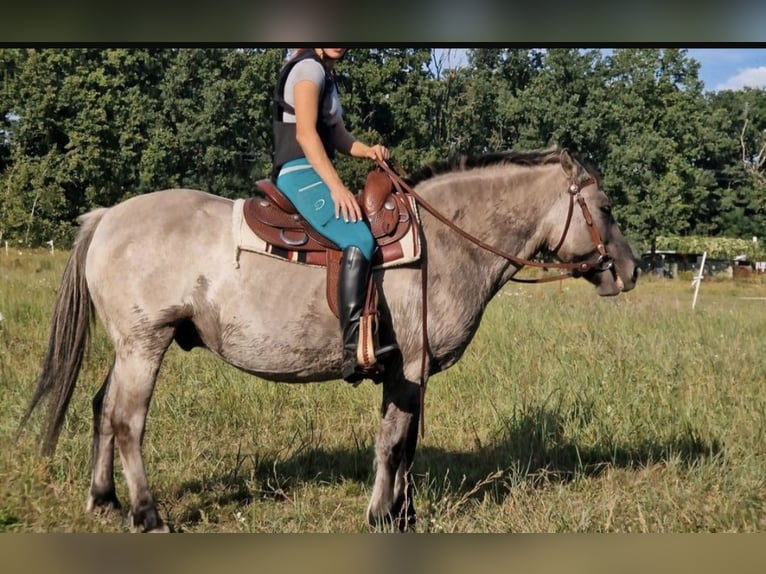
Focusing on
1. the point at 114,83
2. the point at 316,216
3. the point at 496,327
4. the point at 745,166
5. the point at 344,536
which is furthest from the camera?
the point at 496,327

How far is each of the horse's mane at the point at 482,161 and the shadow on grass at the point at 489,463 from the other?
171 centimetres

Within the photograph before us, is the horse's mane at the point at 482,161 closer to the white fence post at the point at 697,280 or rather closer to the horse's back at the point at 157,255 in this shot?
the horse's back at the point at 157,255

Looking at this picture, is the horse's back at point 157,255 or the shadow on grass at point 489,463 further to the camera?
the shadow on grass at point 489,463

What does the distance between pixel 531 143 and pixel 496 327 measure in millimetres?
1758

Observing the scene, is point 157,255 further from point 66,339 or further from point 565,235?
point 565,235

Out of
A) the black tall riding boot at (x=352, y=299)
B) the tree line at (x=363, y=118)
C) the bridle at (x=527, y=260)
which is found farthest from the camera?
the tree line at (x=363, y=118)

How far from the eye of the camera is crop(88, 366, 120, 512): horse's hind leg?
367 cm

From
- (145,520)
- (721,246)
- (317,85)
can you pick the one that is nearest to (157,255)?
(317,85)

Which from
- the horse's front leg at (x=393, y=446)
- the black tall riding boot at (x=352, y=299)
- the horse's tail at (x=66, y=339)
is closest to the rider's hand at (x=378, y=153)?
the black tall riding boot at (x=352, y=299)

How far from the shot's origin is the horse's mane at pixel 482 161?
3793 mm

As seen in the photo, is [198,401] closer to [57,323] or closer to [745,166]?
[57,323]
